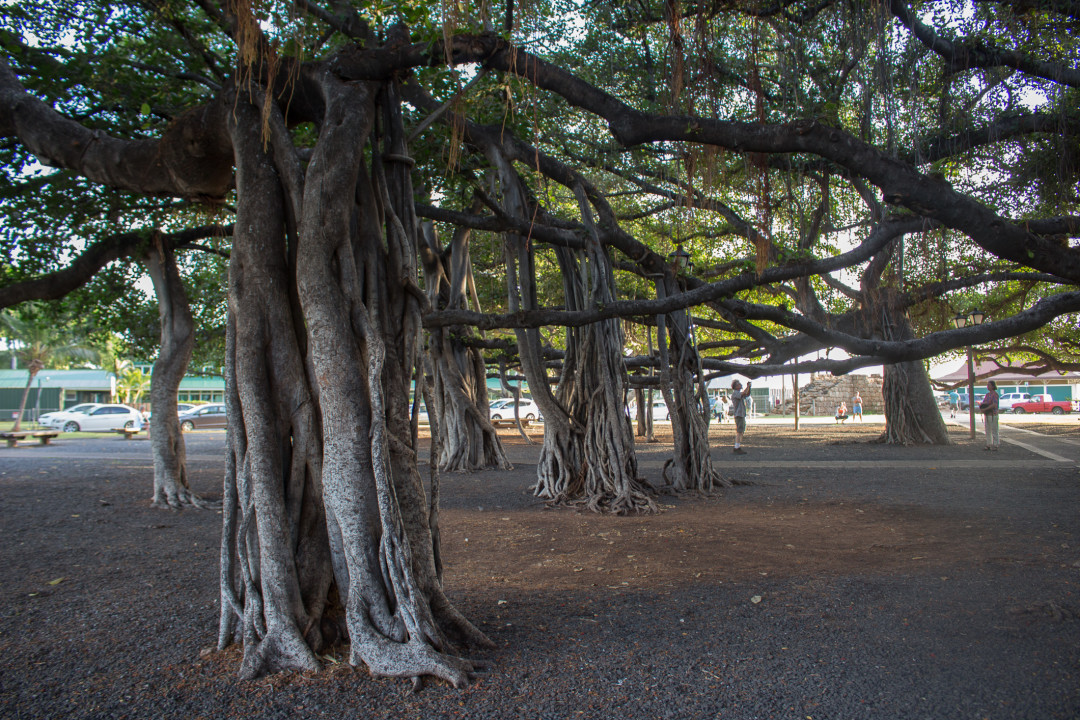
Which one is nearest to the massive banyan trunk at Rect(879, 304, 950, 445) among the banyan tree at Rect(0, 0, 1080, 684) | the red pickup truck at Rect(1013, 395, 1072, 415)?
the banyan tree at Rect(0, 0, 1080, 684)

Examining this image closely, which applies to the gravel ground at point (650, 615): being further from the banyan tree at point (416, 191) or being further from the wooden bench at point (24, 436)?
the wooden bench at point (24, 436)

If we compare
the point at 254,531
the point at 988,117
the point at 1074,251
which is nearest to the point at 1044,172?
the point at 988,117

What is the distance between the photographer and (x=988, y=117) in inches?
236

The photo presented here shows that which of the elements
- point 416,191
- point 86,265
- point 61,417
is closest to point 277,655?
point 416,191

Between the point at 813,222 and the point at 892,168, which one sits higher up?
the point at 813,222

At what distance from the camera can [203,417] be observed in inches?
1206

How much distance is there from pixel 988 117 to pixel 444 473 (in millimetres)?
8984

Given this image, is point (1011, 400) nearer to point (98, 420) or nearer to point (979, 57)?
point (979, 57)

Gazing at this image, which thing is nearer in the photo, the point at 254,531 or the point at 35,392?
the point at 254,531

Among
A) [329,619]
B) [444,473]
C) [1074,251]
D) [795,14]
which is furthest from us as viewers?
[444,473]

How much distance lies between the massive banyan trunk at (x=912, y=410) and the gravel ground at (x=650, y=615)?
30.2 ft

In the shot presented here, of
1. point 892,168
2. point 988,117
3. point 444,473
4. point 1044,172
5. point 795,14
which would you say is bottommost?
point 444,473

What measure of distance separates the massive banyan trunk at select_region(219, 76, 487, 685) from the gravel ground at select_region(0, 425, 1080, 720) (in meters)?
0.25

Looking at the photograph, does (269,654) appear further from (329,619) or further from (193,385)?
(193,385)
